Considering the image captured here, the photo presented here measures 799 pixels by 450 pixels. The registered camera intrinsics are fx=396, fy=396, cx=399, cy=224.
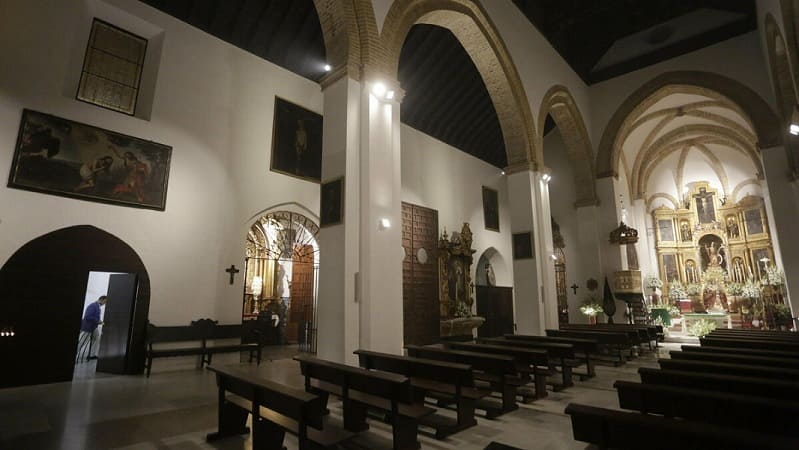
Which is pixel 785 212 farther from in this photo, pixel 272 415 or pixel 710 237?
pixel 272 415

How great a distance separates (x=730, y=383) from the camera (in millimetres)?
2594

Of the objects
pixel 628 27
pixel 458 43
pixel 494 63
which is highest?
pixel 628 27

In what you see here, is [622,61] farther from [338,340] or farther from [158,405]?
[158,405]

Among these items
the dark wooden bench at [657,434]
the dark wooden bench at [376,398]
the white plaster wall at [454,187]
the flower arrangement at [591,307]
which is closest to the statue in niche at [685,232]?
the white plaster wall at [454,187]

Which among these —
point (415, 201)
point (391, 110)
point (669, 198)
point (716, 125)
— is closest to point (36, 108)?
point (391, 110)

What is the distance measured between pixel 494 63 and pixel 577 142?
16.5 feet

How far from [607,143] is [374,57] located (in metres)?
9.66

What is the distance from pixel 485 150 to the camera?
14805mm

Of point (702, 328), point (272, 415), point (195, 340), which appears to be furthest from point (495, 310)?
point (272, 415)

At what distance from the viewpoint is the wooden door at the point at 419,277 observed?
10422 millimetres

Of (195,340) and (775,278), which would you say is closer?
(195,340)

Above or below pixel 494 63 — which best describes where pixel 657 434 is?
below

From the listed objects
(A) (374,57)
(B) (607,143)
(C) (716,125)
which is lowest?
(A) (374,57)

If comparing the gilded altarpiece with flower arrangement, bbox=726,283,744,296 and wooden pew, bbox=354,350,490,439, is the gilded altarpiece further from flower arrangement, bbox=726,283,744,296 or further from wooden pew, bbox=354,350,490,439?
wooden pew, bbox=354,350,490,439
